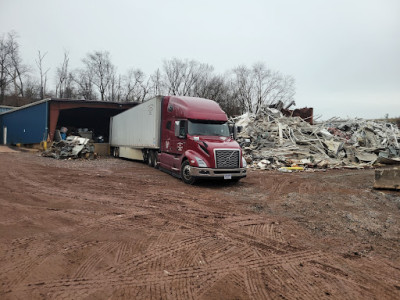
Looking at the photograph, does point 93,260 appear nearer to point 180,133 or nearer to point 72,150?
point 180,133

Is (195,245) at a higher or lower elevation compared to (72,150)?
lower

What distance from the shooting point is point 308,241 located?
5.22 metres

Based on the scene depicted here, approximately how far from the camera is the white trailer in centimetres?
1466

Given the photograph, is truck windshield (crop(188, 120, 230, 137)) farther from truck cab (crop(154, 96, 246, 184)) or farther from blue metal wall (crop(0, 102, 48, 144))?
blue metal wall (crop(0, 102, 48, 144))

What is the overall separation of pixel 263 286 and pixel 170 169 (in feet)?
31.8

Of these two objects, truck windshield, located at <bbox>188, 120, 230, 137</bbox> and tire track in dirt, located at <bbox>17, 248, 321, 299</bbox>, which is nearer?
tire track in dirt, located at <bbox>17, 248, 321, 299</bbox>

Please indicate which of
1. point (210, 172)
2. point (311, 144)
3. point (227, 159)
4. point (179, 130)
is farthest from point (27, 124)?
point (311, 144)

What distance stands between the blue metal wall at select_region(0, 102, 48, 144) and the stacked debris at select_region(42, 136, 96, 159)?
4935 mm

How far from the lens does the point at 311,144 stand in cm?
2016

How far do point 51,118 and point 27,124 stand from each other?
6.09m

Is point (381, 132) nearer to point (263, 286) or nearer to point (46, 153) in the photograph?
point (263, 286)

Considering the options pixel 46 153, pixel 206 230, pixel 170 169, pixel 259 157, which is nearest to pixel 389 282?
pixel 206 230

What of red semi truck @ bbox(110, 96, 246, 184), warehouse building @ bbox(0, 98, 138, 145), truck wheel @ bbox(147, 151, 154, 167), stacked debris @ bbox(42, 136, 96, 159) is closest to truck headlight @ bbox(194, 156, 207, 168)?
red semi truck @ bbox(110, 96, 246, 184)

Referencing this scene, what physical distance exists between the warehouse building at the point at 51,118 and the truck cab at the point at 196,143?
1419cm
